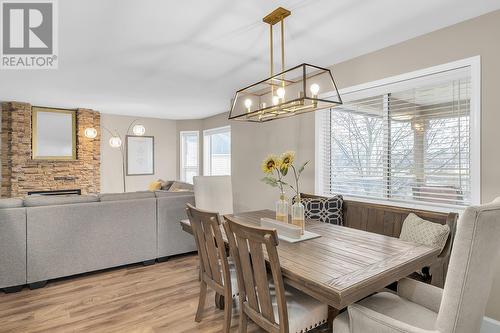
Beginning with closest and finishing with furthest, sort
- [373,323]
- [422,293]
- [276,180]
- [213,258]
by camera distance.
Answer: [373,323]
[422,293]
[213,258]
[276,180]

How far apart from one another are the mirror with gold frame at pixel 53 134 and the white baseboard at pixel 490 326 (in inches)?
283

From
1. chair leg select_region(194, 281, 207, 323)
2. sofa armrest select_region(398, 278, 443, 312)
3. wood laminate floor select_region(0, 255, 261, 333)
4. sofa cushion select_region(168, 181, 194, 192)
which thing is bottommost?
wood laminate floor select_region(0, 255, 261, 333)

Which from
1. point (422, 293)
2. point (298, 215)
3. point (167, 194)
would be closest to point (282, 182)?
point (298, 215)

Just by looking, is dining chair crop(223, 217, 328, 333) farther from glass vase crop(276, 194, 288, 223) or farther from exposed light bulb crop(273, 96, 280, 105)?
exposed light bulb crop(273, 96, 280, 105)

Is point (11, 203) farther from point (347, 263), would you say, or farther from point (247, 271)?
point (347, 263)

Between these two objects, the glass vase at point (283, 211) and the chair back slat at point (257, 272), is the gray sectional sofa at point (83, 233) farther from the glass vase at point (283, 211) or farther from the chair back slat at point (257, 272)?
the chair back slat at point (257, 272)

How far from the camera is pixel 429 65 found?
271 cm

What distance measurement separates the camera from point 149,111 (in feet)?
22.0

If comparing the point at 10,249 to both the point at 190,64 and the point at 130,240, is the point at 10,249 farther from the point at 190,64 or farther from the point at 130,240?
the point at 190,64

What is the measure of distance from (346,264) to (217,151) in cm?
591

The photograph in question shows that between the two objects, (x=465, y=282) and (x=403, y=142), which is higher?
(x=403, y=142)

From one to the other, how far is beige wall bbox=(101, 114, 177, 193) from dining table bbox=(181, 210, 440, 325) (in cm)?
614

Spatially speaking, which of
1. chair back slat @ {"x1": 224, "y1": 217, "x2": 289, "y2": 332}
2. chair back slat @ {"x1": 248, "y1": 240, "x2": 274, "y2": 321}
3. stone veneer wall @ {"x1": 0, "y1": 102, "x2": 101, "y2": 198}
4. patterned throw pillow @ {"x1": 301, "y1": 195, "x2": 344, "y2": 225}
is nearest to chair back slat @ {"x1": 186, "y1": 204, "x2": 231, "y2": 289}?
chair back slat @ {"x1": 224, "y1": 217, "x2": 289, "y2": 332}

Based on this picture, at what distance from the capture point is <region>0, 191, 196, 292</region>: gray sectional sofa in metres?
2.92
